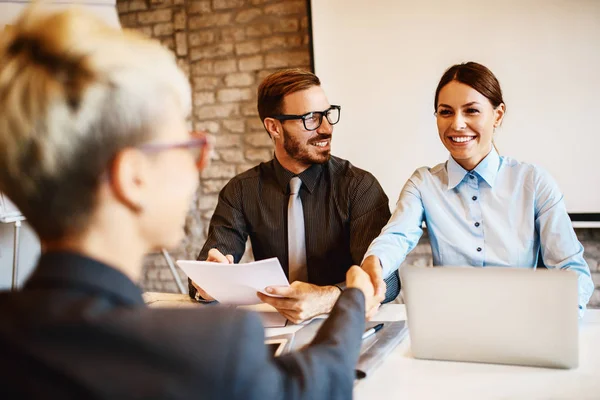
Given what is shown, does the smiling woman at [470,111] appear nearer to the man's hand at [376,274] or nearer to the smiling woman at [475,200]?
the smiling woman at [475,200]

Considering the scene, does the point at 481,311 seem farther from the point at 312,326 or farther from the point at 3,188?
the point at 3,188

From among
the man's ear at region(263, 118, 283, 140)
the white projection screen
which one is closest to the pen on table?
the man's ear at region(263, 118, 283, 140)

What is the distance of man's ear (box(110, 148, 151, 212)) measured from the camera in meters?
0.72

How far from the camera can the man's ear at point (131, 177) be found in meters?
0.72

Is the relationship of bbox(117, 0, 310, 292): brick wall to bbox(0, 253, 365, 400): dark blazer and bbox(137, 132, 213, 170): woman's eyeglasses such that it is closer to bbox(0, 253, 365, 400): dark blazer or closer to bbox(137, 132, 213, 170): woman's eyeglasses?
bbox(137, 132, 213, 170): woman's eyeglasses

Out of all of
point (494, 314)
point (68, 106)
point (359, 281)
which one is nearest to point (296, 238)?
point (359, 281)

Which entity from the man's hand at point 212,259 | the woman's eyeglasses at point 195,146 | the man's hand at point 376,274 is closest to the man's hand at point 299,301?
the man's hand at point 376,274

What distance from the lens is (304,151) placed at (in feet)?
7.43

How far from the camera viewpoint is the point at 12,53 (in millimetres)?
720

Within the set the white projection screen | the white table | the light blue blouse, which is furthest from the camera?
the white projection screen

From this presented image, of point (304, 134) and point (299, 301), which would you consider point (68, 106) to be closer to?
point (299, 301)

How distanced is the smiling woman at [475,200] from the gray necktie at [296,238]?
15.5 inches

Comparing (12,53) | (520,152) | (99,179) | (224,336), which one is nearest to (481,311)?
(224,336)

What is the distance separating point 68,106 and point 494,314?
927 millimetres
